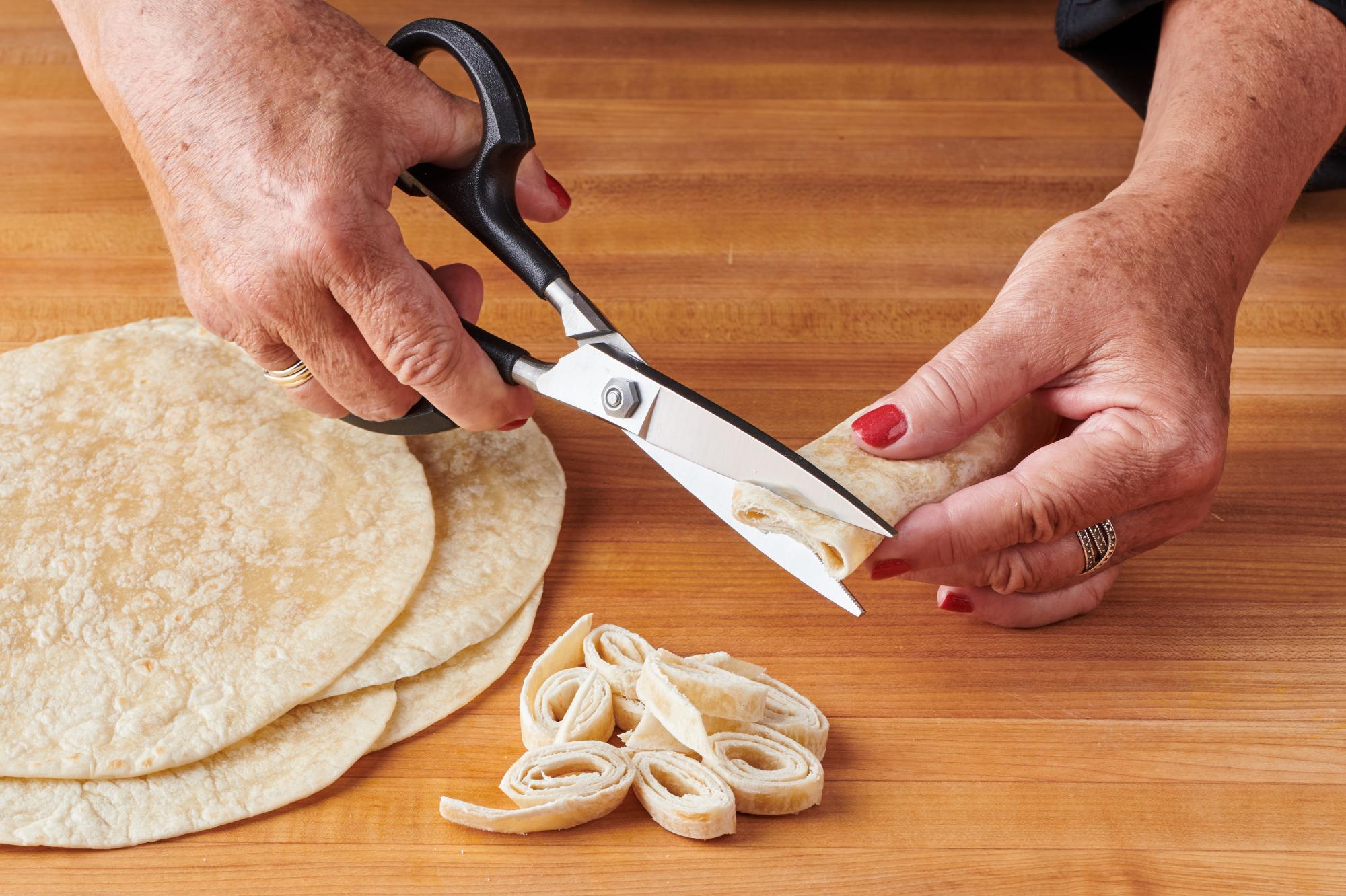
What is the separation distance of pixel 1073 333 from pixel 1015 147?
1245 mm

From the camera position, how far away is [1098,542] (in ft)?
4.94

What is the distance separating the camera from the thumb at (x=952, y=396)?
139 cm

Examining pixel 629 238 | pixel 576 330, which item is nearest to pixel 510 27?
pixel 629 238

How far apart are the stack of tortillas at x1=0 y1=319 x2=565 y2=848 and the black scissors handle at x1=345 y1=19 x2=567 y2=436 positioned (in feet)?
0.79

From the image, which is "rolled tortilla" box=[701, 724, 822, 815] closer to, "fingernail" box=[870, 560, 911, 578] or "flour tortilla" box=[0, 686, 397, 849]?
"fingernail" box=[870, 560, 911, 578]

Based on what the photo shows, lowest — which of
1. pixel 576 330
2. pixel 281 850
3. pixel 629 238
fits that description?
pixel 281 850

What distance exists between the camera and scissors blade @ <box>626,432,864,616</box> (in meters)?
1.48

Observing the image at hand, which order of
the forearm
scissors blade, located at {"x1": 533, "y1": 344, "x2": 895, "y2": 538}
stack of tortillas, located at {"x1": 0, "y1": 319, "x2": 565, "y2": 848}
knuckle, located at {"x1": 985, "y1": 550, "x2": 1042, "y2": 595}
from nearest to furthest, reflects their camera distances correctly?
1. scissors blade, located at {"x1": 533, "y1": 344, "x2": 895, "y2": 538}
2. stack of tortillas, located at {"x1": 0, "y1": 319, "x2": 565, "y2": 848}
3. knuckle, located at {"x1": 985, "y1": 550, "x2": 1042, "y2": 595}
4. the forearm

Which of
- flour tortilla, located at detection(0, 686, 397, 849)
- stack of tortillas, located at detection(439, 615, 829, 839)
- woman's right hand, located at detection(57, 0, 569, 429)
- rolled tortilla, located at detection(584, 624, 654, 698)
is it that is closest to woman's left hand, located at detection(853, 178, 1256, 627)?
stack of tortillas, located at detection(439, 615, 829, 839)

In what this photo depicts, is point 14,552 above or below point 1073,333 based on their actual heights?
below

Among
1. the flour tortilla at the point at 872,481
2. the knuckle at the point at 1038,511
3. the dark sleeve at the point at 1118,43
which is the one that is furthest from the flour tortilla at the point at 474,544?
the dark sleeve at the point at 1118,43

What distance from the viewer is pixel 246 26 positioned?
149 centimetres

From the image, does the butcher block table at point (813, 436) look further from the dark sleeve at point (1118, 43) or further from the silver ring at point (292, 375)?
the silver ring at point (292, 375)

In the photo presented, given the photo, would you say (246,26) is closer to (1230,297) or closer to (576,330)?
(576,330)
